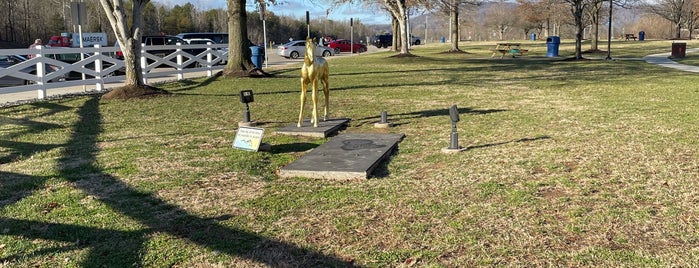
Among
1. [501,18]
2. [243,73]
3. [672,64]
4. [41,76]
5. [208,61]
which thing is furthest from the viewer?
[501,18]

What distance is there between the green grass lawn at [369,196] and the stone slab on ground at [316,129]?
7.2 inches

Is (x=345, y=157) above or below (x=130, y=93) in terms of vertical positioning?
below

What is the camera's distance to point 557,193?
4930 mm

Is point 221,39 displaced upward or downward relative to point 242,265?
upward

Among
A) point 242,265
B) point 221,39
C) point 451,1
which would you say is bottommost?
point 242,265

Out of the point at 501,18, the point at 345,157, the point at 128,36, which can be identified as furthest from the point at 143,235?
the point at 501,18

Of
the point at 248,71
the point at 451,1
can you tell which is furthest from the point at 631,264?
the point at 451,1

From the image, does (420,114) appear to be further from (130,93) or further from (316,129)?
(130,93)

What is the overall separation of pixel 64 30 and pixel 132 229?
5670 cm

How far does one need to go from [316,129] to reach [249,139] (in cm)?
171

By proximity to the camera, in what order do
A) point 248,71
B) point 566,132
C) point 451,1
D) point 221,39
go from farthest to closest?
point 451,1
point 221,39
point 248,71
point 566,132

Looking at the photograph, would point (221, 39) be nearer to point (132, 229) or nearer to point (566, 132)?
point (566, 132)

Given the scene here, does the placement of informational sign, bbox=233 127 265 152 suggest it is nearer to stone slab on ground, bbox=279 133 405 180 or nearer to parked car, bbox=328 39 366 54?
stone slab on ground, bbox=279 133 405 180

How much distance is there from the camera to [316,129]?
8273 millimetres
